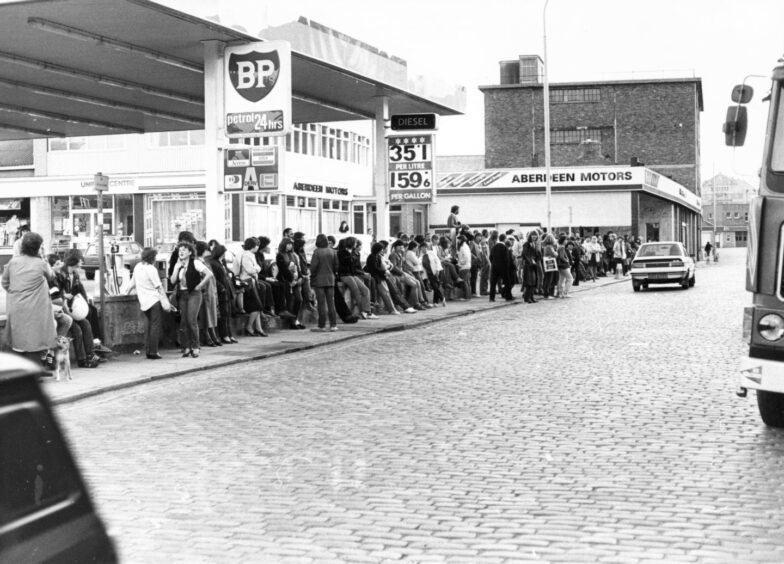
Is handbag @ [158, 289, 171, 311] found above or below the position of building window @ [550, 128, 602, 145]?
below

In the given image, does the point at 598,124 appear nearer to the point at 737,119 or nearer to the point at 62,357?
the point at 62,357

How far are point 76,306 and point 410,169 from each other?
15.6 metres

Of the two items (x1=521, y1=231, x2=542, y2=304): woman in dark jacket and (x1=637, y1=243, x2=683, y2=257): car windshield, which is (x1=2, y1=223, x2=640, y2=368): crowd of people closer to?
(x1=521, y1=231, x2=542, y2=304): woman in dark jacket

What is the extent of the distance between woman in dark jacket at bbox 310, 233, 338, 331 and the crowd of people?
0.02 meters

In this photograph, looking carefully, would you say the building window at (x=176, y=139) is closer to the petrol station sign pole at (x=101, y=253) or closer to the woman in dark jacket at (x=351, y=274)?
the woman in dark jacket at (x=351, y=274)

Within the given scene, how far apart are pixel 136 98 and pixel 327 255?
944 centimetres

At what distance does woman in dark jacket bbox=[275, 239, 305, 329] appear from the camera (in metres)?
20.1

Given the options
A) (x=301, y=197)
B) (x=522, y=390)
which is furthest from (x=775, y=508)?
(x=301, y=197)

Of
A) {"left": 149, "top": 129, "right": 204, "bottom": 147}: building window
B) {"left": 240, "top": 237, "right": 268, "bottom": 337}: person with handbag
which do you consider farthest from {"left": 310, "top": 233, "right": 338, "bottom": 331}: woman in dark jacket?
{"left": 149, "top": 129, "right": 204, "bottom": 147}: building window

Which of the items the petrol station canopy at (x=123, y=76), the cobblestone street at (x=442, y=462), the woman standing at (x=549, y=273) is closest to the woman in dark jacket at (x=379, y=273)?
the petrol station canopy at (x=123, y=76)

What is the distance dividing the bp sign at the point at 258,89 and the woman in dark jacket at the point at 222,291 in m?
3.09

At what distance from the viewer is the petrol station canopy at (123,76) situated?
18094 millimetres

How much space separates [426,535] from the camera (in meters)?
5.96

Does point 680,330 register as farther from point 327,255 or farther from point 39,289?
point 39,289
